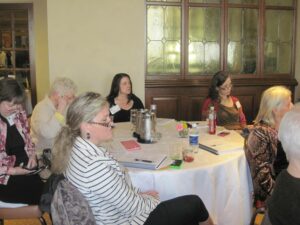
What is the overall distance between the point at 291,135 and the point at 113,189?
0.83m

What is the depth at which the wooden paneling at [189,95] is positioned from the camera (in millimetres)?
4852

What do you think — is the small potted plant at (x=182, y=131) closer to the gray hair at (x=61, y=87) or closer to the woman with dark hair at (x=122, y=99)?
the woman with dark hair at (x=122, y=99)

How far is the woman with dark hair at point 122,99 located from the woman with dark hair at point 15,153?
1.31m

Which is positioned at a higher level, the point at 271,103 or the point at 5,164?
the point at 271,103

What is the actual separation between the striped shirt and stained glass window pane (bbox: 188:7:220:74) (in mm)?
3377

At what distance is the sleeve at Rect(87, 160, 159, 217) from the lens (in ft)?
5.35

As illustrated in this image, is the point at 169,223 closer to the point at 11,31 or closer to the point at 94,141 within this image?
the point at 94,141

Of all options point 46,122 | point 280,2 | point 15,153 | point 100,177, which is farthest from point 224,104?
point 100,177

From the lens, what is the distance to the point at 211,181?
2.19 meters

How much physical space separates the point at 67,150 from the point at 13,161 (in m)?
0.82

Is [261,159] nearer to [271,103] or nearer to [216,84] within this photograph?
[271,103]

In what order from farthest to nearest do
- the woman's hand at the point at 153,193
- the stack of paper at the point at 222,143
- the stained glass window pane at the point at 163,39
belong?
the stained glass window pane at the point at 163,39 < the stack of paper at the point at 222,143 < the woman's hand at the point at 153,193

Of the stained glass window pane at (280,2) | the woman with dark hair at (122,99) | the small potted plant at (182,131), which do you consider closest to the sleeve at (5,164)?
the small potted plant at (182,131)

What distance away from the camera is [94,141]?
5.98ft
